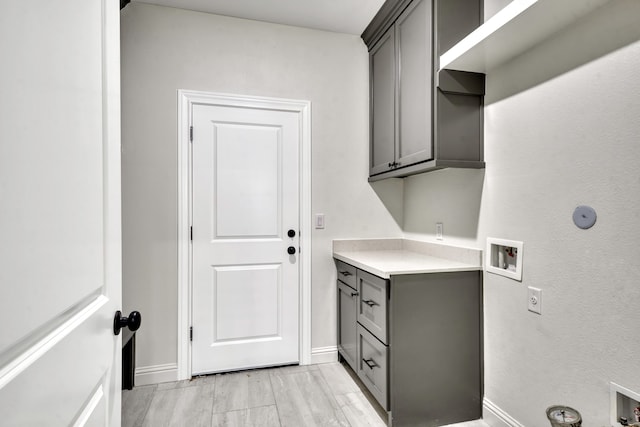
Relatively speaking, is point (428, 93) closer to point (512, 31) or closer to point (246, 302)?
point (512, 31)

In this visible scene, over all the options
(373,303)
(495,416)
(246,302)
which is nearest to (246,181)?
(246,302)

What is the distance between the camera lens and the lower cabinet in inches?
72.7

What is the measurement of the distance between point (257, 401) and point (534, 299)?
1.72 m

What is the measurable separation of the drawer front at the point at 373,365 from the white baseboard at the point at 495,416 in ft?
1.95

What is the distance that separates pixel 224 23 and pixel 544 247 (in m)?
2.55

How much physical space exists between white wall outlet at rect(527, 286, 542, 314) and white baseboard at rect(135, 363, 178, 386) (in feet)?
7.53

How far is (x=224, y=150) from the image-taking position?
250 centimetres

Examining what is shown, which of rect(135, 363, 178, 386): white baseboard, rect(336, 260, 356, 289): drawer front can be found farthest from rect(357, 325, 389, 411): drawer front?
rect(135, 363, 178, 386): white baseboard

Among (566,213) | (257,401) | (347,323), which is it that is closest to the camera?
(566,213)

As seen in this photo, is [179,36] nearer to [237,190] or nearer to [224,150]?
[224,150]

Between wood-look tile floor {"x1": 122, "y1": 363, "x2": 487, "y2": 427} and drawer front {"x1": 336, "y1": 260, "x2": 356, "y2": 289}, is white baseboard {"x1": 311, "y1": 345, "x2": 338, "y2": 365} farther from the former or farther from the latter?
drawer front {"x1": 336, "y1": 260, "x2": 356, "y2": 289}

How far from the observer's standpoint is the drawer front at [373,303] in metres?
1.89

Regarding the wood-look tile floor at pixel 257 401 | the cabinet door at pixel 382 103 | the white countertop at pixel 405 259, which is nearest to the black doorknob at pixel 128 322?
the white countertop at pixel 405 259

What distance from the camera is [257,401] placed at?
2.14 meters
